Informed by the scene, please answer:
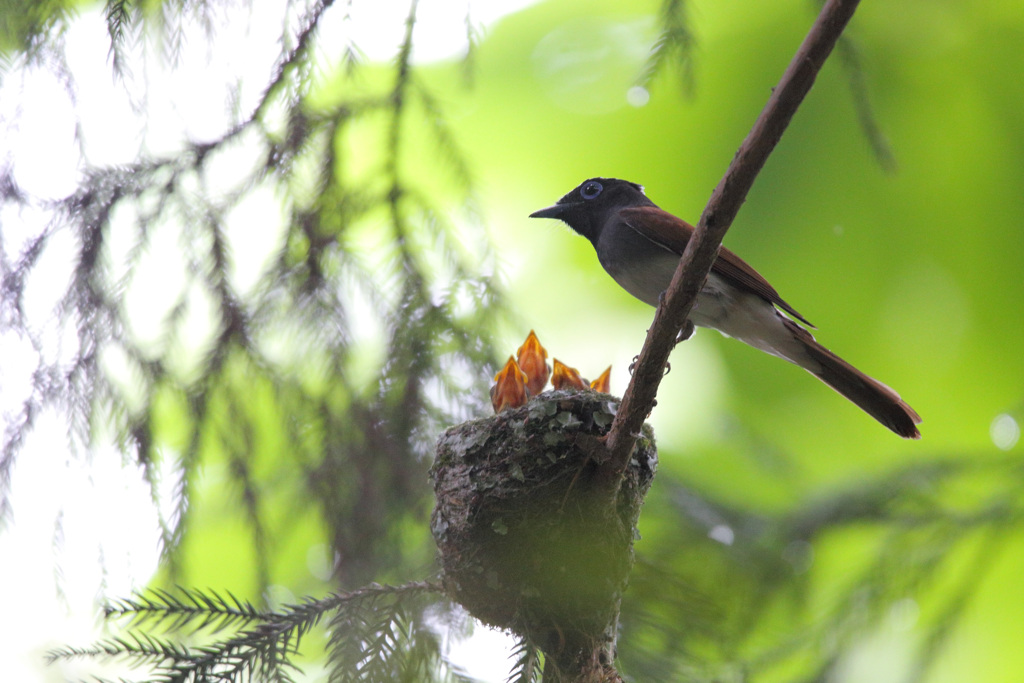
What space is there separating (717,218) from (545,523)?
1165 millimetres

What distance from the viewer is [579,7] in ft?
14.7

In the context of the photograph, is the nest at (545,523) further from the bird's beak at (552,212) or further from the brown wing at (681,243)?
the bird's beak at (552,212)

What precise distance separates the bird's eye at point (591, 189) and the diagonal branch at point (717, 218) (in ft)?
5.75

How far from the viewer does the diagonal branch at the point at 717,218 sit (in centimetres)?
129

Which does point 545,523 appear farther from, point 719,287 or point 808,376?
point 808,376

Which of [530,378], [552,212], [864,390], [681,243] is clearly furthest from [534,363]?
[864,390]

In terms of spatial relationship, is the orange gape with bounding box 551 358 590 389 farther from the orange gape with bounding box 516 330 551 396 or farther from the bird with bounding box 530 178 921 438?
the bird with bounding box 530 178 921 438

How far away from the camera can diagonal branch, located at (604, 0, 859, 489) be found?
129cm

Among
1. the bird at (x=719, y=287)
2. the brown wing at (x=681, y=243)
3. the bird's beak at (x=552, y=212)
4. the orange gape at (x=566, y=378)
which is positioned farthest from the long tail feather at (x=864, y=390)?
the bird's beak at (x=552, y=212)

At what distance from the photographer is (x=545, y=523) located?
2.28 m

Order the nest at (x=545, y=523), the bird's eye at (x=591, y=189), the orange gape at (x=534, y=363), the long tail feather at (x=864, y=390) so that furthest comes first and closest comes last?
the bird's eye at (x=591, y=189) < the orange gape at (x=534, y=363) < the long tail feather at (x=864, y=390) < the nest at (x=545, y=523)

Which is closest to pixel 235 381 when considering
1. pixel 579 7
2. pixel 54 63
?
pixel 54 63

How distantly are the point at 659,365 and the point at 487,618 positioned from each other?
3.57ft

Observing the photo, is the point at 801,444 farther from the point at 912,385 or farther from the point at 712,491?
the point at 712,491
